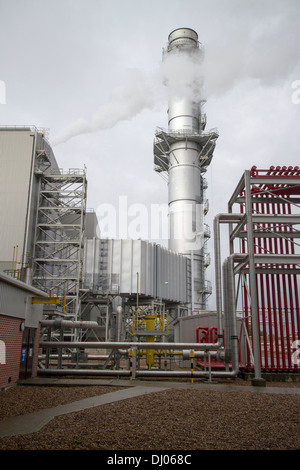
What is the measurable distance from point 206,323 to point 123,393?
15272 mm

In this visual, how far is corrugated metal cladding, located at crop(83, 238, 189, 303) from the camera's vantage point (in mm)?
43750

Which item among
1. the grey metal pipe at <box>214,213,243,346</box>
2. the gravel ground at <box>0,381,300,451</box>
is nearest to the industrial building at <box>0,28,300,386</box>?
the grey metal pipe at <box>214,213,243,346</box>

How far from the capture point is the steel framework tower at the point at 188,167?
2019 inches

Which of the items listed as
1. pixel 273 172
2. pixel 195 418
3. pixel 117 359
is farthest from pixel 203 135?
pixel 195 418

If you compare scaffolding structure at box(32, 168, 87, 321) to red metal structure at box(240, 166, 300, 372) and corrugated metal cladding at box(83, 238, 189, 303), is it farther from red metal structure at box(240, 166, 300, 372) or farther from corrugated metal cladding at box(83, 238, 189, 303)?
red metal structure at box(240, 166, 300, 372)

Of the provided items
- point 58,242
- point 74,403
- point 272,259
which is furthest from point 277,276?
point 58,242

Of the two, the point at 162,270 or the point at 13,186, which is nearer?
the point at 13,186

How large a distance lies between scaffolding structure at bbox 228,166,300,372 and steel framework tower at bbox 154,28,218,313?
97.7 feet

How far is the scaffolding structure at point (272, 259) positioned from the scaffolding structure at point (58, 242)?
2274cm

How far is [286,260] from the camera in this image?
743 inches

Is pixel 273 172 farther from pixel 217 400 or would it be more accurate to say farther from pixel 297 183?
pixel 217 400

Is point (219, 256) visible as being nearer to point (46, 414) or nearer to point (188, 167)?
point (46, 414)

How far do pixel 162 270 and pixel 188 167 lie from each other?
14355mm

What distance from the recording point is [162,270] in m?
47.6
